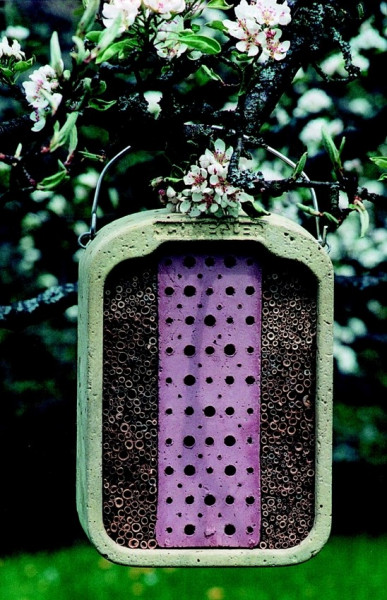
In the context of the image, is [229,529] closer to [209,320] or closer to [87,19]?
[209,320]

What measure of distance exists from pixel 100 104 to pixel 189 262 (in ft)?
0.93

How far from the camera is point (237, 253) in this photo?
5.27 feet

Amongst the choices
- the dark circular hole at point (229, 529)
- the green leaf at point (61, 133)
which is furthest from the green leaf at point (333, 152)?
the dark circular hole at point (229, 529)

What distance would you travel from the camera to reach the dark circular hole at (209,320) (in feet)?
5.25

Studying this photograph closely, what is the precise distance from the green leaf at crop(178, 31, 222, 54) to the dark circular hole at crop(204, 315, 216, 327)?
0.43 m

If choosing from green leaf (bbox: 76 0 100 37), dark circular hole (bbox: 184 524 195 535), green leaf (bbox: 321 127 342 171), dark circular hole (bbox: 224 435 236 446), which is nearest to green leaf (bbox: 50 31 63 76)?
green leaf (bbox: 76 0 100 37)

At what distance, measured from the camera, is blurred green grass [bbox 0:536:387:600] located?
379 cm

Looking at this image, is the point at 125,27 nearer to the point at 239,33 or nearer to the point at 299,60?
the point at 239,33

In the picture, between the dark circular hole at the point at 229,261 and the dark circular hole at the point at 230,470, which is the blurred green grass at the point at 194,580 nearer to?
the dark circular hole at the point at 230,470

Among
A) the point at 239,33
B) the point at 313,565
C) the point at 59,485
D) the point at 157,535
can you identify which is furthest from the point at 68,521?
the point at 239,33

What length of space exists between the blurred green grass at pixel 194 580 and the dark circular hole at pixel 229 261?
2.43m

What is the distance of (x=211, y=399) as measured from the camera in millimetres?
1611

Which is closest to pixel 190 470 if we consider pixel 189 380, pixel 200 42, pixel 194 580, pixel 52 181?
pixel 189 380

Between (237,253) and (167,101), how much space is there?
0.88 feet
